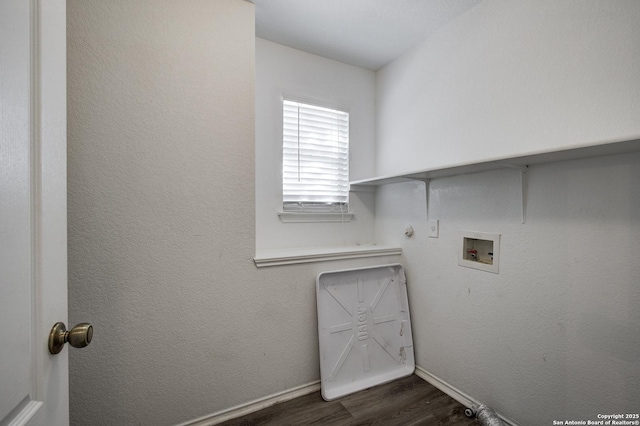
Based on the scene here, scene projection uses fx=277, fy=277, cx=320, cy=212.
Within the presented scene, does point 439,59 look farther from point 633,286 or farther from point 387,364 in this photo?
point 387,364

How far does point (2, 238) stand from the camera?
490 mm

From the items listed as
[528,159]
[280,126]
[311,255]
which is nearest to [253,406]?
[311,255]

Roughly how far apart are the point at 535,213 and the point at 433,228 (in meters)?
0.65

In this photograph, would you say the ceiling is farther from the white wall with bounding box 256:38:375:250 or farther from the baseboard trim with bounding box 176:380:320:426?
the baseboard trim with bounding box 176:380:320:426

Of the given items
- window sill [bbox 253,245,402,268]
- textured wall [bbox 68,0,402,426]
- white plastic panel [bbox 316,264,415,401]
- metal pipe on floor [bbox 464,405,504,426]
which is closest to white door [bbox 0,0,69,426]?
textured wall [bbox 68,0,402,426]

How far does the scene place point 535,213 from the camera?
1.49 metres

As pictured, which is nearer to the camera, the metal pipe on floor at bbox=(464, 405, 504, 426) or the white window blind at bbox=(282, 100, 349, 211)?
the metal pipe on floor at bbox=(464, 405, 504, 426)

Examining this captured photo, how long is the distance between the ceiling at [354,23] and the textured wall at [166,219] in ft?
1.07

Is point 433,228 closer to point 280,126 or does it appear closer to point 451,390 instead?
point 451,390

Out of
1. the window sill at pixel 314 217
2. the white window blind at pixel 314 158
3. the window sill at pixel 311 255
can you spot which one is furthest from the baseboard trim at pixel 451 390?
the white window blind at pixel 314 158

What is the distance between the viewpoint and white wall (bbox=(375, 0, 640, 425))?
122 centimetres

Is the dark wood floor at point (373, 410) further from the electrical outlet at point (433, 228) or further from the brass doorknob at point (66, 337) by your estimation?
the brass doorknob at point (66, 337)

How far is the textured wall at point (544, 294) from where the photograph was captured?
3.99 feet

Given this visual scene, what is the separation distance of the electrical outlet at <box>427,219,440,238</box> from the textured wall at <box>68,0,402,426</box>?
3.61ft
